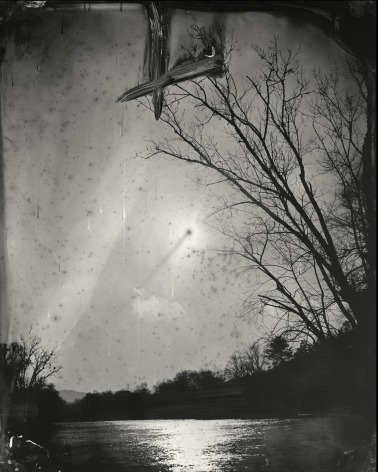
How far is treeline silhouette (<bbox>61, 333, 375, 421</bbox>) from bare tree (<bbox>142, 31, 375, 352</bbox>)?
6cm

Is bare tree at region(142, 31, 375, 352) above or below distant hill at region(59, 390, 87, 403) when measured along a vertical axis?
above

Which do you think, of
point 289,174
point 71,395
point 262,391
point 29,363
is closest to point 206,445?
point 262,391

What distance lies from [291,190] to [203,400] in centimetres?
53

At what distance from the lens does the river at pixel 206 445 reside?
1.07 metres

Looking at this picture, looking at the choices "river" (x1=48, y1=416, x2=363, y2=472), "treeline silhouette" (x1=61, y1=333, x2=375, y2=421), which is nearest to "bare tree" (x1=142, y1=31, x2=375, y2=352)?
"treeline silhouette" (x1=61, y1=333, x2=375, y2=421)

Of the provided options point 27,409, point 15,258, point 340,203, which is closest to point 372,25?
point 340,203

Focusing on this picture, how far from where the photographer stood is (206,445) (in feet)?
3.59

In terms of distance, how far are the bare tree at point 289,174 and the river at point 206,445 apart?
0.22 meters

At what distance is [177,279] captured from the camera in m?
1.14

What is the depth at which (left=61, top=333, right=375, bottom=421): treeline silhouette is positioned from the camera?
1071 mm

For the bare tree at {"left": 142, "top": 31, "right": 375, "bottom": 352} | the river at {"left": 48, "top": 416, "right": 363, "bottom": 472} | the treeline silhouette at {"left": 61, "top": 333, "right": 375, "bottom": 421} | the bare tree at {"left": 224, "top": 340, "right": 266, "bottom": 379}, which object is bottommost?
the river at {"left": 48, "top": 416, "right": 363, "bottom": 472}

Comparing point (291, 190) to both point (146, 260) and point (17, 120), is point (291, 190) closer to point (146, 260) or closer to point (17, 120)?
point (146, 260)

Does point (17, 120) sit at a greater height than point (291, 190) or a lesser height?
greater

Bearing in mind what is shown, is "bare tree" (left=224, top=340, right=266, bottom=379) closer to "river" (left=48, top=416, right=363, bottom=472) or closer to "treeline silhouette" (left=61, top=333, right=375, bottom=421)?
"treeline silhouette" (left=61, top=333, right=375, bottom=421)
